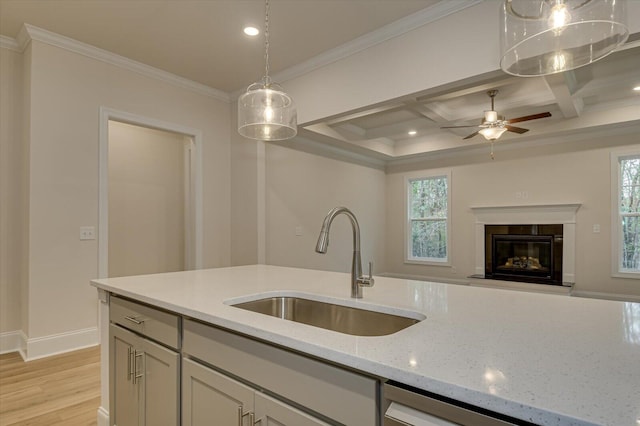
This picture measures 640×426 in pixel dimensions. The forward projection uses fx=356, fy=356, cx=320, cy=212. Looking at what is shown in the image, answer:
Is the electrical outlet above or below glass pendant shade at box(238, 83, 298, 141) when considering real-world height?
below

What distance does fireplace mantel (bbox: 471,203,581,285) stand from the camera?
566 centimetres

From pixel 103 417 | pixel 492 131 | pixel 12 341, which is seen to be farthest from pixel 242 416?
pixel 492 131

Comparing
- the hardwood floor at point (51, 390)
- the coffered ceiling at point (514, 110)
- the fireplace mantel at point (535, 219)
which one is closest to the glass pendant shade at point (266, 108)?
the coffered ceiling at point (514, 110)

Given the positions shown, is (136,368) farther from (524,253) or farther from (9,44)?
(524,253)

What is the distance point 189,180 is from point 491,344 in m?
4.30

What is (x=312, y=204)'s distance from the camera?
575 centimetres

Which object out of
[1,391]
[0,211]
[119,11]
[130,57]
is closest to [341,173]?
[130,57]

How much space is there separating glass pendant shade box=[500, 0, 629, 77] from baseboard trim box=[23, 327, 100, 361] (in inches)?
162

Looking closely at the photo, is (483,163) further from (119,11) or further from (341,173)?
(119,11)

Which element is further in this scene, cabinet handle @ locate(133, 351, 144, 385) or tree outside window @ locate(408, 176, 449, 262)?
tree outside window @ locate(408, 176, 449, 262)

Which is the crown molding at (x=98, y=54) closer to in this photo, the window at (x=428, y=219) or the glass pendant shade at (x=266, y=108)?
the glass pendant shade at (x=266, y=108)

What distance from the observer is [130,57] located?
148 inches

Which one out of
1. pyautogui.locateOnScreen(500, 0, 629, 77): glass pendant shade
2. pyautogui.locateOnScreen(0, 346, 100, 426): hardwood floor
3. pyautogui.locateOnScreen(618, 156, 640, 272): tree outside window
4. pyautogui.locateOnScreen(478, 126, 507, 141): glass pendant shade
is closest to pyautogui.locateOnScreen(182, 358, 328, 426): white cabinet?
pyautogui.locateOnScreen(0, 346, 100, 426): hardwood floor

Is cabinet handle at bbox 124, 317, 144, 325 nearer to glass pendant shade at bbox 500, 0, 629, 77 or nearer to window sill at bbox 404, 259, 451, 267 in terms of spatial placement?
glass pendant shade at bbox 500, 0, 629, 77
